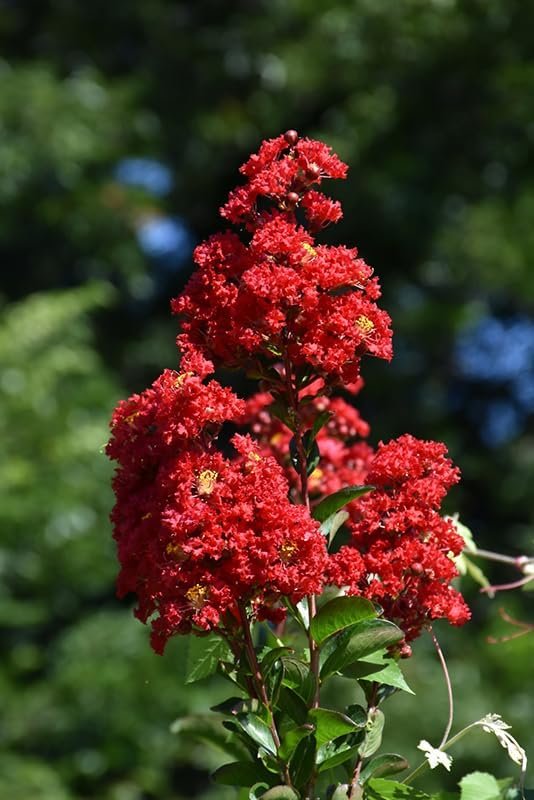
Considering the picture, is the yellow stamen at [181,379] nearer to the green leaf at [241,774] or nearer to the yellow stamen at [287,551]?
the yellow stamen at [287,551]

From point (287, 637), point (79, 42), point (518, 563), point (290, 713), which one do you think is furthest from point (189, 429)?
point (79, 42)

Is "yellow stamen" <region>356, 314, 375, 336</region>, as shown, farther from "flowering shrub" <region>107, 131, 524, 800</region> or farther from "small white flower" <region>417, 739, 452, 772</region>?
"small white flower" <region>417, 739, 452, 772</region>

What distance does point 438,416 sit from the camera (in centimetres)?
698

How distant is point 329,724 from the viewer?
3.64 ft

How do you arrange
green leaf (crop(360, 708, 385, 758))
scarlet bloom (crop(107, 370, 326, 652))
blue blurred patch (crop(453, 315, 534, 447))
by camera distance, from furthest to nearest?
blue blurred patch (crop(453, 315, 534, 447))
green leaf (crop(360, 708, 385, 758))
scarlet bloom (crop(107, 370, 326, 652))

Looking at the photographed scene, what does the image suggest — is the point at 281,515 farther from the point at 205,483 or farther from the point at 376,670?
the point at 376,670

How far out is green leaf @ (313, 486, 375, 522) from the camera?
1.14 m

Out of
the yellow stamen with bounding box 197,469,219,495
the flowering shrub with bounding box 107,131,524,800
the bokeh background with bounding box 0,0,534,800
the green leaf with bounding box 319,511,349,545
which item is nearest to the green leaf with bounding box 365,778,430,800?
the flowering shrub with bounding box 107,131,524,800

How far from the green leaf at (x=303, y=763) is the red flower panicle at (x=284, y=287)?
0.34m

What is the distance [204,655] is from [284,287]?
412 millimetres

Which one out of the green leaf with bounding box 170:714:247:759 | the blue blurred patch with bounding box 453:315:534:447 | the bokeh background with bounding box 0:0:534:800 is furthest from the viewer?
the blue blurred patch with bounding box 453:315:534:447

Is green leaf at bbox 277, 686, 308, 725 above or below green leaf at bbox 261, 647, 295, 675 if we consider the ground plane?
below

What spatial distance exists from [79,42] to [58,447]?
353cm

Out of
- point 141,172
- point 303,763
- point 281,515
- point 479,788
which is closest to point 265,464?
point 281,515
